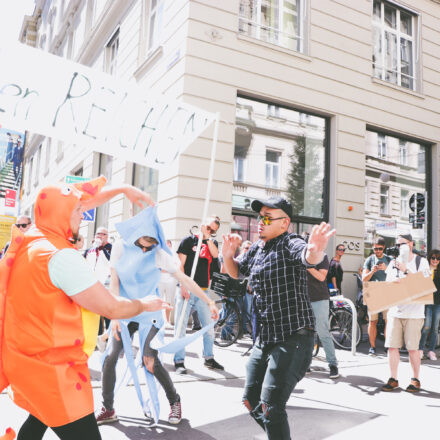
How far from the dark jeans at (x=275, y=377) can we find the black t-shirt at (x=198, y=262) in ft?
11.5

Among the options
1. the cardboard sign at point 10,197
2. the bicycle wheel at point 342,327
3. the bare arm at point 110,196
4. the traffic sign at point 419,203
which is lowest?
the bicycle wheel at point 342,327

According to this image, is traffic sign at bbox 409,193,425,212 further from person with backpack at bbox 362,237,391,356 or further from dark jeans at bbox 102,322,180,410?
dark jeans at bbox 102,322,180,410

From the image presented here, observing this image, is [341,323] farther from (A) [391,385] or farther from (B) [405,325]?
(A) [391,385]

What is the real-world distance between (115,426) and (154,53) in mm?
9555

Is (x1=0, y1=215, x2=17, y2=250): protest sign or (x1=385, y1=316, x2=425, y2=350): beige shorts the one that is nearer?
(x1=385, y1=316, x2=425, y2=350): beige shorts

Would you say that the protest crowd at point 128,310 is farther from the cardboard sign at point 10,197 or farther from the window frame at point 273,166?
the cardboard sign at point 10,197

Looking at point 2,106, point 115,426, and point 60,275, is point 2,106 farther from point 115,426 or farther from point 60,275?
point 115,426

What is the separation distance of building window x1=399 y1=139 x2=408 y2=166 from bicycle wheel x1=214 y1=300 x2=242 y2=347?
862cm

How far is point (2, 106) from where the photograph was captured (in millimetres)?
3305

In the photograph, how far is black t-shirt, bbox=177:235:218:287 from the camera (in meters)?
6.48

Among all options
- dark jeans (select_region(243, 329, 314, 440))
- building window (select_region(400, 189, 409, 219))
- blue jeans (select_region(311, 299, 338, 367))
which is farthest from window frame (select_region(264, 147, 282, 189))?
dark jeans (select_region(243, 329, 314, 440))

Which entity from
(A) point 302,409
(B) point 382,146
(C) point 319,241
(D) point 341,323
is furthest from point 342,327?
(B) point 382,146

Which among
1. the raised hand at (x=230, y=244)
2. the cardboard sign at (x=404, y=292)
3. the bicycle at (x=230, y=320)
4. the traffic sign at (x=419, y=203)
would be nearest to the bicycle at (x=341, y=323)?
the bicycle at (x=230, y=320)

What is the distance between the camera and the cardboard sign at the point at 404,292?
5.41 meters
